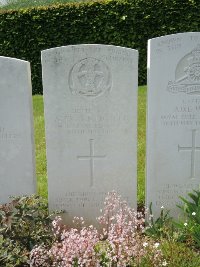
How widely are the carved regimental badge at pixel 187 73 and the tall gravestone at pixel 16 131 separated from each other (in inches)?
52.4

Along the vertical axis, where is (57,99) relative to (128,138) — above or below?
above

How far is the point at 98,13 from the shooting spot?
10.4 m

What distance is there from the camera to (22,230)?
393 cm

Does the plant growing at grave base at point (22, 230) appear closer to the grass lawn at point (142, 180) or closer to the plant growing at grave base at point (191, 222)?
the grass lawn at point (142, 180)

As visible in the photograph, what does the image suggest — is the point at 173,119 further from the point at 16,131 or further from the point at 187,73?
the point at 16,131

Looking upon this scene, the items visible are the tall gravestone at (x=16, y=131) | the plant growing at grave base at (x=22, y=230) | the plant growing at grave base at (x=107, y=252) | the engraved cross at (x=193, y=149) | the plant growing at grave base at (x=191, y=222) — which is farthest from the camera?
the engraved cross at (x=193, y=149)

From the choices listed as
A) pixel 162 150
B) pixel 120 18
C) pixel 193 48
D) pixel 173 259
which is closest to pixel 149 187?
pixel 162 150

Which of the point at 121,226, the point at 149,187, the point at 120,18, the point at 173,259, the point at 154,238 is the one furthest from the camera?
the point at 120,18

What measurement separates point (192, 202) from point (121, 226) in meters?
1.01

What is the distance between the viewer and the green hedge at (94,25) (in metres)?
10.2

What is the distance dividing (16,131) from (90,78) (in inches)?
33.3

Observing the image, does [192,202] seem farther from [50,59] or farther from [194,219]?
[50,59]

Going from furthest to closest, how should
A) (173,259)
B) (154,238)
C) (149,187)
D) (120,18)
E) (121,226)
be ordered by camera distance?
1. (120,18)
2. (149,187)
3. (154,238)
4. (121,226)
5. (173,259)

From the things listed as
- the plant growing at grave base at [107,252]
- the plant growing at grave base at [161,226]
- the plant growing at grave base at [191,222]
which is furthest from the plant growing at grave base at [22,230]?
the plant growing at grave base at [191,222]
